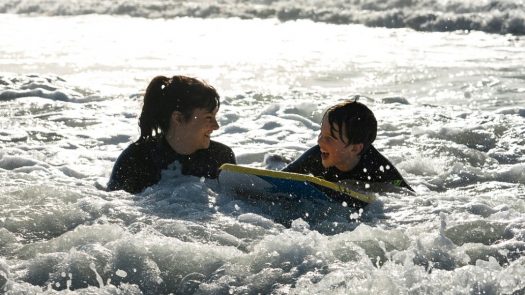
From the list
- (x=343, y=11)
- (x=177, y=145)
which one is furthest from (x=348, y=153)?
(x=343, y=11)

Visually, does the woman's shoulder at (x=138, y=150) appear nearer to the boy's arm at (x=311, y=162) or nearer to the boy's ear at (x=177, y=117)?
the boy's ear at (x=177, y=117)

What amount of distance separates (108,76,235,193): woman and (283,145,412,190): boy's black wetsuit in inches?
26.2

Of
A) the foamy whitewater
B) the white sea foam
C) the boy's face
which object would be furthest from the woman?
the white sea foam

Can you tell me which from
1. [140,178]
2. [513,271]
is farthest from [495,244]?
[140,178]

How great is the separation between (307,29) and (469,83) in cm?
623

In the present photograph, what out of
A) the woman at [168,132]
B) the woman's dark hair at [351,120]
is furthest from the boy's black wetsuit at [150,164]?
the woman's dark hair at [351,120]

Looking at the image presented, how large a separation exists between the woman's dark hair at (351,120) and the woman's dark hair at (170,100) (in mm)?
784

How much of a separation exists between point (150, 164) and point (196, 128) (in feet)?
1.25

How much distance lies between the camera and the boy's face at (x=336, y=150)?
191 inches

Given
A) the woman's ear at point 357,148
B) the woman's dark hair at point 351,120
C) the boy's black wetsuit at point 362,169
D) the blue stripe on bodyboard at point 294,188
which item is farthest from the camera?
the boy's black wetsuit at point 362,169

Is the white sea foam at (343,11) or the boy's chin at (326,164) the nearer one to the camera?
the boy's chin at (326,164)

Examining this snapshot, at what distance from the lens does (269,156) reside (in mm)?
6047

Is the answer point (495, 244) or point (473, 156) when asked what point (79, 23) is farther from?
point (495, 244)

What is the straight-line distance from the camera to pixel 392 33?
14656mm
